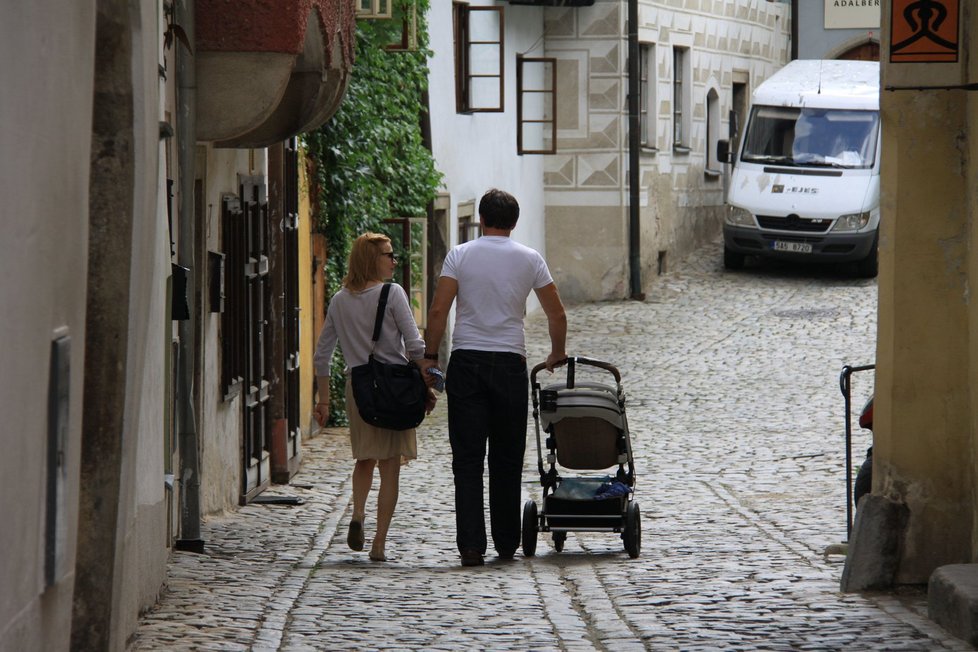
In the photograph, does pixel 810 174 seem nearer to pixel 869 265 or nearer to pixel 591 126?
pixel 869 265

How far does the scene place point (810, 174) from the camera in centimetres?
2570

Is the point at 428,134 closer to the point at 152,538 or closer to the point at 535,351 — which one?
the point at 535,351

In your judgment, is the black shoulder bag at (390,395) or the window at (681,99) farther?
the window at (681,99)

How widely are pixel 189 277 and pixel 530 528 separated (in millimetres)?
2021

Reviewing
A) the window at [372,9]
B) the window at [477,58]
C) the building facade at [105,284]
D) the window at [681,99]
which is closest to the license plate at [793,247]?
the window at [681,99]

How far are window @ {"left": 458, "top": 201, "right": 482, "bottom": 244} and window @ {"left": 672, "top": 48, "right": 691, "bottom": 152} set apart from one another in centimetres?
686

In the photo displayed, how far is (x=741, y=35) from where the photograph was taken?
30.8 meters

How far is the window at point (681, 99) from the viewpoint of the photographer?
1112 inches

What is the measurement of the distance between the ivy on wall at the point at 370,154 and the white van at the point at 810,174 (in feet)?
31.6

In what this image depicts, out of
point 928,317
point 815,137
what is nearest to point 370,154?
point 928,317

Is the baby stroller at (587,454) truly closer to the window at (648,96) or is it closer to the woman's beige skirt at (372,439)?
the woman's beige skirt at (372,439)

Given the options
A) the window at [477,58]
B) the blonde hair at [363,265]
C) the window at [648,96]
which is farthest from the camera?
the window at [648,96]

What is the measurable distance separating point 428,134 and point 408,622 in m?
12.7

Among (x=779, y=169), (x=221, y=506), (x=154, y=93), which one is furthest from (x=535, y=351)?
(x=154, y=93)
